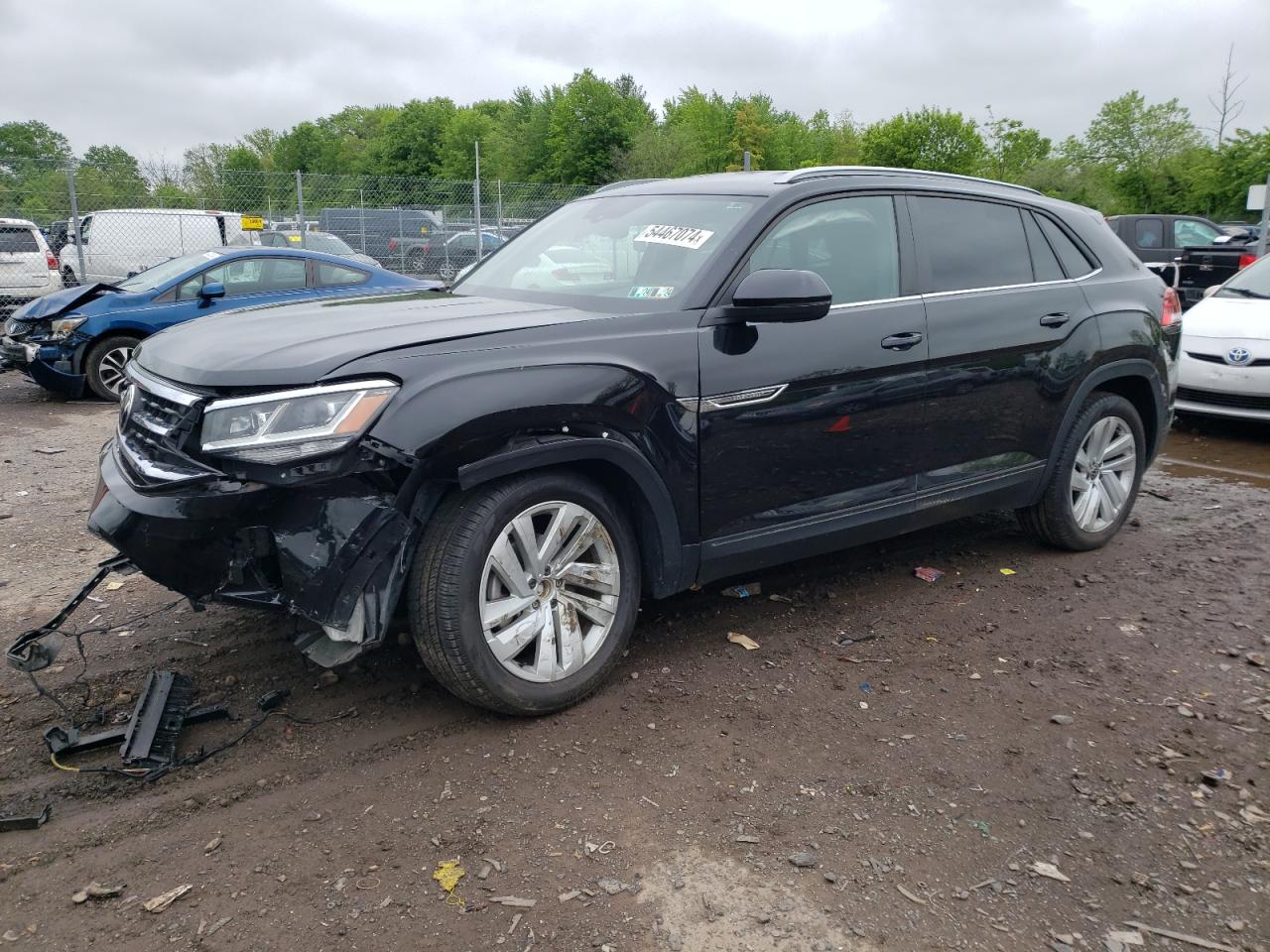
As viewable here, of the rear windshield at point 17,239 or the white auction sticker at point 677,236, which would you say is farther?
the rear windshield at point 17,239

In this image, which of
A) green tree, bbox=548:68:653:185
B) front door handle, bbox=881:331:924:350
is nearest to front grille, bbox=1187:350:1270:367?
front door handle, bbox=881:331:924:350

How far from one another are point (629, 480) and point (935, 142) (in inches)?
1419

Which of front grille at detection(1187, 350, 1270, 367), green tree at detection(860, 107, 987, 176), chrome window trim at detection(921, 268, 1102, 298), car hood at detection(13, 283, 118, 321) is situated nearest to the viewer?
chrome window trim at detection(921, 268, 1102, 298)

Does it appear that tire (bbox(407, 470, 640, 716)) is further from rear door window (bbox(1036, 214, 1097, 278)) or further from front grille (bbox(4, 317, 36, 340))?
front grille (bbox(4, 317, 36, 340))

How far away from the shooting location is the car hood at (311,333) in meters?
2.97

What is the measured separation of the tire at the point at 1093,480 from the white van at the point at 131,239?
13806mm

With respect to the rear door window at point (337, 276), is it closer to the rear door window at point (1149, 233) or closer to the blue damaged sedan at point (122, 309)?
the blue damaged sedan at point (122, 309)

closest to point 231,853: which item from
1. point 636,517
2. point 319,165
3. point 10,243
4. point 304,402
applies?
point 304,402

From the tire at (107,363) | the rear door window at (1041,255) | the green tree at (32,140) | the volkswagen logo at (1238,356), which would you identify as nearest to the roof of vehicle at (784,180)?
the rear door window at (1041,255)

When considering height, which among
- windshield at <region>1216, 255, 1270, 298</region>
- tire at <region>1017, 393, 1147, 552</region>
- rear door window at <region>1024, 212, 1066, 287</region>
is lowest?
tire at <region>1017, 393, 1147, 552</region>

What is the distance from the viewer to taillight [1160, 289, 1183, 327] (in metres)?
5.24

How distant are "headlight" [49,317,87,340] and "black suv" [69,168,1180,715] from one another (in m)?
6.55

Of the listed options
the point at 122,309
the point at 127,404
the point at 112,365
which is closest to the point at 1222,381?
the point at 127,404

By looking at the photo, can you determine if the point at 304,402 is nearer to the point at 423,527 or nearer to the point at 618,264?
the point at 423,527
